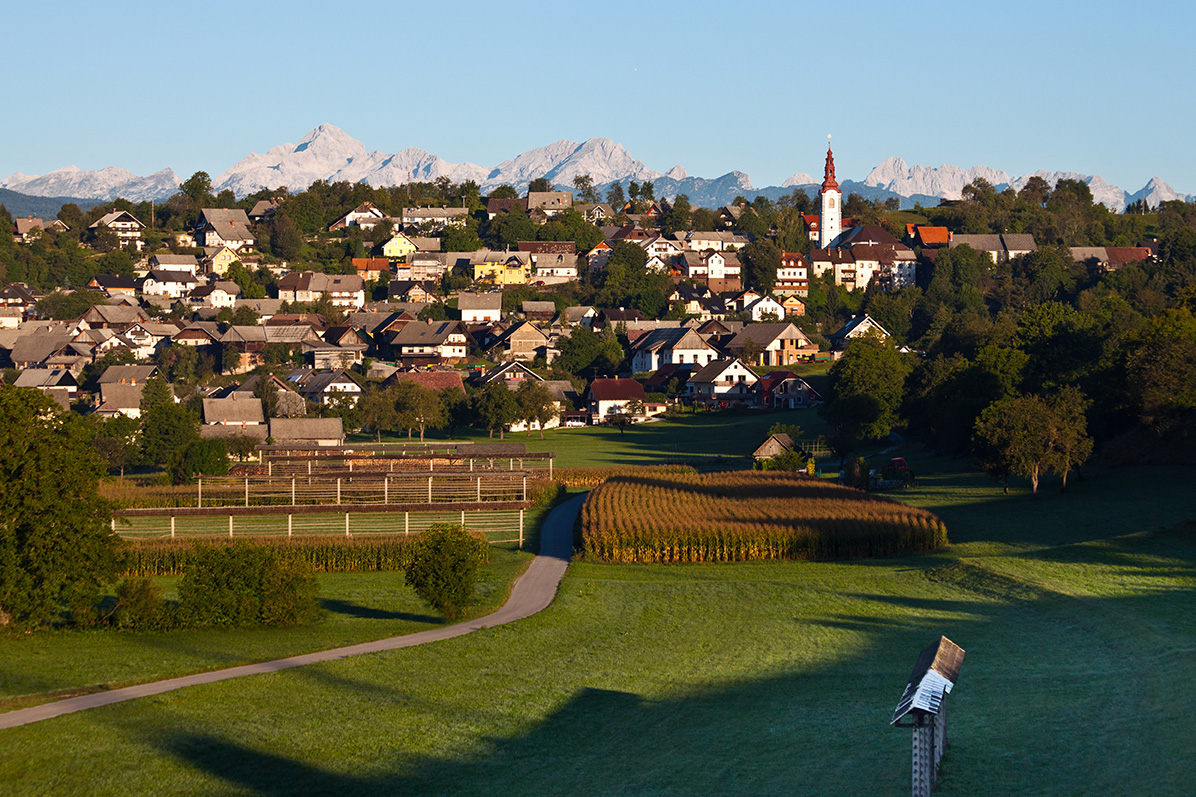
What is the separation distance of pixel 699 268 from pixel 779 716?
136 m

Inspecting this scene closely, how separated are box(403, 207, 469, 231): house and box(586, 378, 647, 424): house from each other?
7518 cm

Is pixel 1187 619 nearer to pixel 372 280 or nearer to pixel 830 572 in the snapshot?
pixel 830 572

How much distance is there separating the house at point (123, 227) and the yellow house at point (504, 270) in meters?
55.2

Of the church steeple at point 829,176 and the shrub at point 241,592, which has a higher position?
the church steeple at point 829,176

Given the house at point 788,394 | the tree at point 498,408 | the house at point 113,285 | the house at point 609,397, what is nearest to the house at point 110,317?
the house at point 113,285

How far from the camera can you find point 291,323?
128 meters

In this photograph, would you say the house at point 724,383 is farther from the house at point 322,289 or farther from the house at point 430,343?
the house at point 322,289

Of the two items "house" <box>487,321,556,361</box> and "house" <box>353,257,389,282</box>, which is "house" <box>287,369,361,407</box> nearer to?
"house" <box>487,321,556,361</box>

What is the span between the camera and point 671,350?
390ft

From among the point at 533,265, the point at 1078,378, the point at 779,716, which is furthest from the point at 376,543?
the point at 533,265

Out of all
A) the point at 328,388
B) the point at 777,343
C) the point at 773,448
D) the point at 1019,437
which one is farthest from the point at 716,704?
the point at 777,343

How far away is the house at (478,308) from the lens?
13538 centimetres

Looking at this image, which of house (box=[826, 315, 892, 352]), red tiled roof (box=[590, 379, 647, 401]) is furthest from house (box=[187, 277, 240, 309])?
house (box=[826, 315, 892, 352])

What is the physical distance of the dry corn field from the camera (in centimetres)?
4144
